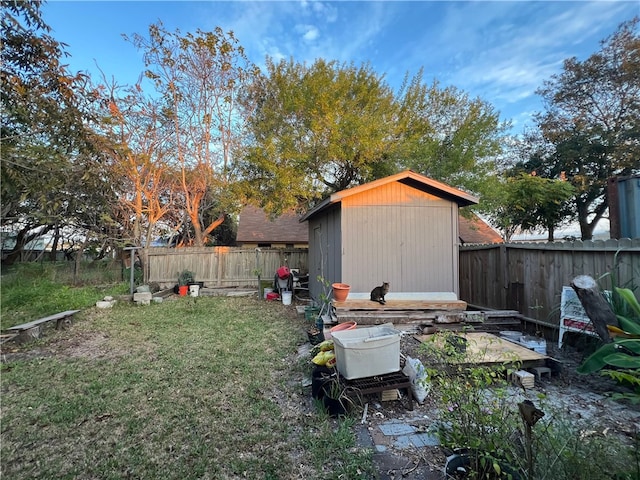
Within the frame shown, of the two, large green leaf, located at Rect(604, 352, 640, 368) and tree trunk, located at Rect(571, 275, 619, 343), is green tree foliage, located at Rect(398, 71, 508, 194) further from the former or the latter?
large green leaf, located at Rect(604, 352, 640, 368)

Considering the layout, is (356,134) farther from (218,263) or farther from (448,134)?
(218,263)

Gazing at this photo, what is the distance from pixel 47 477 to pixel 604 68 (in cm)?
1979

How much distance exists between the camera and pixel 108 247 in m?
12.9

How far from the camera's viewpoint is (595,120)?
46.3 ft

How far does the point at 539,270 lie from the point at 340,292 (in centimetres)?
336

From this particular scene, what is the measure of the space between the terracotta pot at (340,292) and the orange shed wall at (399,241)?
14.4 inches

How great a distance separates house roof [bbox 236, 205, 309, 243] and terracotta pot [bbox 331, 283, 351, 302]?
378 inches

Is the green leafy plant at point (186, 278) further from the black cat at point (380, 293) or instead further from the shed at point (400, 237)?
the black cat at point (380, 293)

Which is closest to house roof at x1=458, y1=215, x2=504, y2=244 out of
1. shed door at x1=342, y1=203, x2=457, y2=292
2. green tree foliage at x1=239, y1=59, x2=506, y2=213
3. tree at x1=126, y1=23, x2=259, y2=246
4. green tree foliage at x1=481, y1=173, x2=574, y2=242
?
green tree foliage at x1=481, y1=173, x2=574, y2=242

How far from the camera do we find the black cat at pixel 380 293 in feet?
18.7

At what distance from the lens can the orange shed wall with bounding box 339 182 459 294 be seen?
622 centimetres

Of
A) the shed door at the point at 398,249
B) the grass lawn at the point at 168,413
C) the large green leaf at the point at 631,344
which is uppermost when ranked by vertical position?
the shed door at the point at 398,249

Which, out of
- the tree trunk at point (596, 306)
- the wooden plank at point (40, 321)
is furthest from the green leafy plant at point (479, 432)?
the wooden plank at point (40, 321)

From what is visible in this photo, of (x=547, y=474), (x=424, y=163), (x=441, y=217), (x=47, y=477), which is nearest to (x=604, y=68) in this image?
(x=424, y=163)
